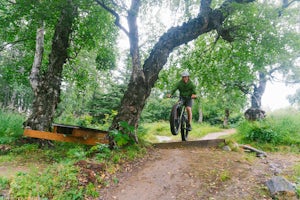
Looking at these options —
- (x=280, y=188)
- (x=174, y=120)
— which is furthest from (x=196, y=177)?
(x=174, y=120)

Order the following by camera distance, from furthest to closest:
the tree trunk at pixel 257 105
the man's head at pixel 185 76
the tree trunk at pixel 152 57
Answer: the tree trunk at pixel 257 105 → the man's head at pixel 185 76 → the tree trunk at pixel 152 57

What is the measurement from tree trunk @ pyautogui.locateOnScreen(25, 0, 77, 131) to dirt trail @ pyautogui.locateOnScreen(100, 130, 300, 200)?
3.12 meters

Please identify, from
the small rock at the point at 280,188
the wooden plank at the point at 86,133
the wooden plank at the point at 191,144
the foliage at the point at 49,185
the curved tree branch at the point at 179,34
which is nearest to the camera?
the foliage at the point at 49,185

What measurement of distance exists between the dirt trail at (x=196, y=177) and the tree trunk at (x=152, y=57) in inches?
49.0

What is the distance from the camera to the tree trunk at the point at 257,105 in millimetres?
10464

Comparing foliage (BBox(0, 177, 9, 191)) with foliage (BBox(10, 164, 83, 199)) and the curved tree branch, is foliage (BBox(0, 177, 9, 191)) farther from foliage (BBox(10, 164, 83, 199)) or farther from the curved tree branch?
the curved tree branch

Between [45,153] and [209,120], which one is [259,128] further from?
[209,120]

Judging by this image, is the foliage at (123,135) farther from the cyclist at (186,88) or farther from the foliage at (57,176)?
the cyclist at (186,88)

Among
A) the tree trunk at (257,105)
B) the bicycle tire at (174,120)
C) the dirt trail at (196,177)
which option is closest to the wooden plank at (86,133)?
the dirt trail at (196,177)

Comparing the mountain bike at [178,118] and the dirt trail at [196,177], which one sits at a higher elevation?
the mountain bike at [178,118]

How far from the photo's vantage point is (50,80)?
637 centimetres

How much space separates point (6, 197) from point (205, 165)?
374cm

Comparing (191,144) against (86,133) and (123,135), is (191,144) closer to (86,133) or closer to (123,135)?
(123,135)

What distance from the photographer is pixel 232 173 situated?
4.60 meters
